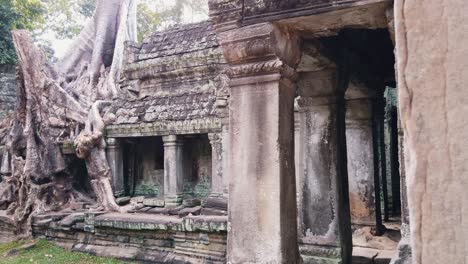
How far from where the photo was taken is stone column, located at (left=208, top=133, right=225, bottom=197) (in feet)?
26.0

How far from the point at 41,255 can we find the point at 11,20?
10.7m

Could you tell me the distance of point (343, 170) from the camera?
13.2 feet

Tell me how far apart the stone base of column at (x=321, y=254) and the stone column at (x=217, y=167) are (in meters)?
3.85

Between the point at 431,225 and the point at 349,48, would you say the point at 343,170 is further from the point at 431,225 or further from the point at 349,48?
the point at 431,225

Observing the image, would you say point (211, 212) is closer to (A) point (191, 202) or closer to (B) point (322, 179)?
(A) point (191, 202)

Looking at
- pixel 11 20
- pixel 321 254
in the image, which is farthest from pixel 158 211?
pixel 11 20

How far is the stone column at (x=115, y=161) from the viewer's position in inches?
399

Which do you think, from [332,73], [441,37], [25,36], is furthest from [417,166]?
[25,36]

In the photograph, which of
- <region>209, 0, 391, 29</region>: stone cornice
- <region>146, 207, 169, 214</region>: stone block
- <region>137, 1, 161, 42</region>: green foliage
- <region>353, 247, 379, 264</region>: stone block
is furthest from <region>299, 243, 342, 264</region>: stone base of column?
<region>137, 1, 161, 42</region>: green foliage

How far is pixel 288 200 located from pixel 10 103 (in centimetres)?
1580

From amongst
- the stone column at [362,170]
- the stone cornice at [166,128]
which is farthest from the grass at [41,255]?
Answer: the stone column at [362,170]

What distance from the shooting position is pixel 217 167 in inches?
321

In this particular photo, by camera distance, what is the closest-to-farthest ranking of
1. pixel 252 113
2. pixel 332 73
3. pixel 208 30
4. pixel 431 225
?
pixel 431 225, pixel 252 113, pixel 332 73, pixel 208 30

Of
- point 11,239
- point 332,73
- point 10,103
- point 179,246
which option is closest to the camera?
point 332,73
